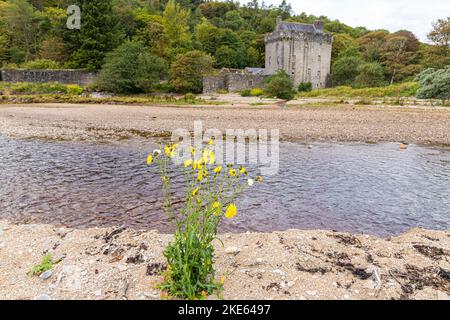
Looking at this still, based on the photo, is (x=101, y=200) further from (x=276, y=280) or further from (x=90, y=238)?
(x=276, y=280)

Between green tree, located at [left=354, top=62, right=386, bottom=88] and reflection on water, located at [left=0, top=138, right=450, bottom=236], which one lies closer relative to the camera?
reflection on water, located at [left=0, top=138, right=450, bottom=236]

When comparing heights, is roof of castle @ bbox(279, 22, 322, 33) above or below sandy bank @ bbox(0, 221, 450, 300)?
above

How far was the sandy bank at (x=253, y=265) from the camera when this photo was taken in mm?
3506

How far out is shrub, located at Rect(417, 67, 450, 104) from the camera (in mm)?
27281

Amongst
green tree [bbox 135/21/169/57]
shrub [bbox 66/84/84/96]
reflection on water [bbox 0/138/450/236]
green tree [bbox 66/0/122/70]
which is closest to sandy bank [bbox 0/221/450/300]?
reflection on water [bbox 0/138/450/236]

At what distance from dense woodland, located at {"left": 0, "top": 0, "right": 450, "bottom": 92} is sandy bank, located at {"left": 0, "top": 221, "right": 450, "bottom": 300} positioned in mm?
37972

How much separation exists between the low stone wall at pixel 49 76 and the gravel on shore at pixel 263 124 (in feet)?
63.6

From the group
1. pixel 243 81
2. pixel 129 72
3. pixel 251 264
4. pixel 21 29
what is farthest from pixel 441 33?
pixel 21 29

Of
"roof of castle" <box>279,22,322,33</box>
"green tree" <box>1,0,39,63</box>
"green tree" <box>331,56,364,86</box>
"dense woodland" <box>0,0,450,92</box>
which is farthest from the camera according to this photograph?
"roof of castle" <box>279,22,322,33</box>

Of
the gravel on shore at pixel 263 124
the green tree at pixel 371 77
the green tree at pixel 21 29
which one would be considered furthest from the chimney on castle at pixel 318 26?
the green tree at pixel 21 29

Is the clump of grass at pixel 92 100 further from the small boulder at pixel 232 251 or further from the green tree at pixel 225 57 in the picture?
the small boulder at pixel 232 251

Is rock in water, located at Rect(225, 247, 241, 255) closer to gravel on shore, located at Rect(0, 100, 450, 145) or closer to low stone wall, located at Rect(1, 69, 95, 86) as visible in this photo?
gravel on shore, located at Rect(0, 100, 450, 145)

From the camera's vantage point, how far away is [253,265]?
408 centimetres
